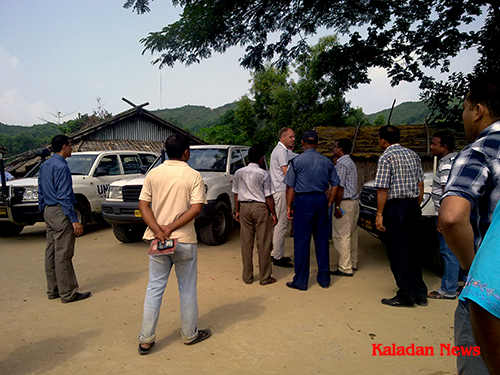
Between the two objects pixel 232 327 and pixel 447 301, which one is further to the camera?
pixel 447 301

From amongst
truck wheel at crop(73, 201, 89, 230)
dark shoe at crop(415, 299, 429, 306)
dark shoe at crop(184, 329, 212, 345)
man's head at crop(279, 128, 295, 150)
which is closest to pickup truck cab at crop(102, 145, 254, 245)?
truck wheel at crop(73, 201, 89, 230)

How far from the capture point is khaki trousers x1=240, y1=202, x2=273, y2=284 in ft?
16.7

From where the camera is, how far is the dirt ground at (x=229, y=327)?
3.06m

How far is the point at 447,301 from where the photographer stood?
4438 mm

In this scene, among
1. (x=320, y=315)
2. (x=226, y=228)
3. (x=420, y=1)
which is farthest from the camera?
(x=420, y=1)

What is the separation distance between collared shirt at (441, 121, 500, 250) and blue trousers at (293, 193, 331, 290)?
118 inches

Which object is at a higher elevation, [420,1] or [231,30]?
[420,1]

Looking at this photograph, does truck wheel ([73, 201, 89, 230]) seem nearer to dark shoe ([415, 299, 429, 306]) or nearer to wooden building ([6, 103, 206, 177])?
wooden building ([6, 103, 206, 177])

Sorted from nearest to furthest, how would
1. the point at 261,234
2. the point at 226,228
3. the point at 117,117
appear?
1. the point at 261,234
2. the point at 226,228
3. the point at 117,117

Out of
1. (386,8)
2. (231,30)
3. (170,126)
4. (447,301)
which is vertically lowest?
(447,301)

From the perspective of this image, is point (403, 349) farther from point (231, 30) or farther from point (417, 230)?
point (231, 30)

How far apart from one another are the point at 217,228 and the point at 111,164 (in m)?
4.05

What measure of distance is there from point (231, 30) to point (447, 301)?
6.84 metres

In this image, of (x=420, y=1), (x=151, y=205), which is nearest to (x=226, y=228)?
(x=151, y=205)
